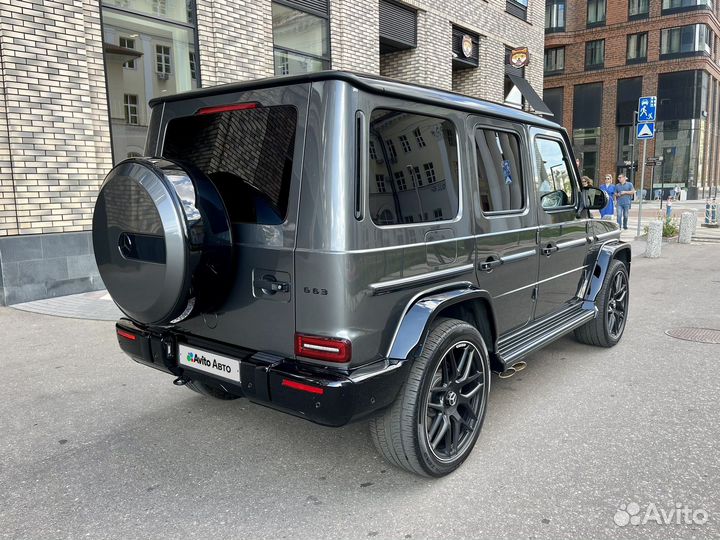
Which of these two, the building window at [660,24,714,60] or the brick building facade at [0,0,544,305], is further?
the building window at [660,24,714,60]

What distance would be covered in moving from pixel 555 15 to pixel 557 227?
49913 millimetres

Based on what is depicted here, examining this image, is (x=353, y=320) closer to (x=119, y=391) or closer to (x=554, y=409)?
(x=554, y=409)

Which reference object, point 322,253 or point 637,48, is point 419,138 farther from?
point 637,48

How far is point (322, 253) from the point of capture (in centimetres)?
256

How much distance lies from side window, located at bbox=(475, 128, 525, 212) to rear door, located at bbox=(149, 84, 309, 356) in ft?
4.34

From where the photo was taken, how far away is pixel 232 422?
3.78m

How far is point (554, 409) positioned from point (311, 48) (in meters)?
8.87

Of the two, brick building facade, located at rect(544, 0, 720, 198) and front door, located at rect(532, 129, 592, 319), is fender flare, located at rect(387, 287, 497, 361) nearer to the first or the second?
front door, located at rect(532, 129, 592, 319)

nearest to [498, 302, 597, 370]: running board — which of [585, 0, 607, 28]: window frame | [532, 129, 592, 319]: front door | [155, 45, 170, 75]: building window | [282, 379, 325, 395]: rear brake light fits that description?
[532, 129, 592, 319]: front door

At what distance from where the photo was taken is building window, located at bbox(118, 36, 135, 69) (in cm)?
828

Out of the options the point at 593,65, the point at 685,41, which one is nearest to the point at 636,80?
the point at 593,65

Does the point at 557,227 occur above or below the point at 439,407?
above

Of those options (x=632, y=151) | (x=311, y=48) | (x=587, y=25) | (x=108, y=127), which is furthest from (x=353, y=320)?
(x=587, y=25)

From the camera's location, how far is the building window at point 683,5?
136 ft
